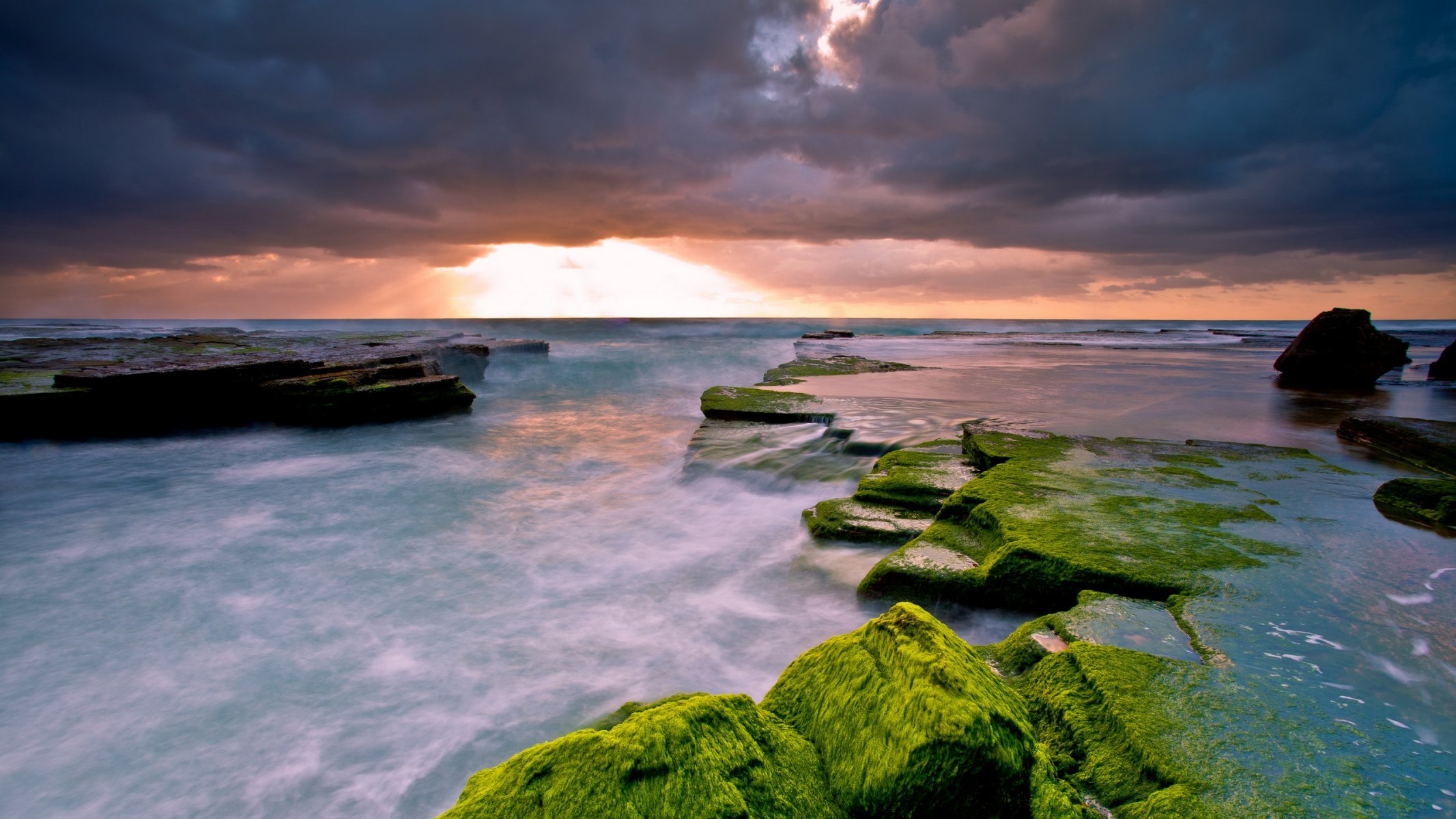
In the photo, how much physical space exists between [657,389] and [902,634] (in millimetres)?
15451

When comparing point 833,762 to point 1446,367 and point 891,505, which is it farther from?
point 1446,367

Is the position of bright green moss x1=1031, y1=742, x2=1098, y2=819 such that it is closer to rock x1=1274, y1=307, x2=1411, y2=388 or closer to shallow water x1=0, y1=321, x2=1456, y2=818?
A: shallow water x1=0, y1=321, x2=1456, y2=818


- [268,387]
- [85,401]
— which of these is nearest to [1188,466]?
[268,387]

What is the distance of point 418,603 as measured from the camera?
456cm

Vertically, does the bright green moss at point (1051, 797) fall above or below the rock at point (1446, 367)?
below

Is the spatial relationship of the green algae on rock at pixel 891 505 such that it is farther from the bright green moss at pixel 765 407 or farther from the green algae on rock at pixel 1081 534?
the bright green moss at pixel 765 407

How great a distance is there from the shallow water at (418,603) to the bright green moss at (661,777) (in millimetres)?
1613

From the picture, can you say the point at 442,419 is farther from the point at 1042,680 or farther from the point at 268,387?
the point at 1042,680

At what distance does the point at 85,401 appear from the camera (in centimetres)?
962

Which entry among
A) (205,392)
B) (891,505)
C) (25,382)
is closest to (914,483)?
(891,505)

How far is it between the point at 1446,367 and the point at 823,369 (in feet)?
45.2

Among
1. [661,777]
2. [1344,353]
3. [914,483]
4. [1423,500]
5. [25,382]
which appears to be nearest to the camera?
[661,777]

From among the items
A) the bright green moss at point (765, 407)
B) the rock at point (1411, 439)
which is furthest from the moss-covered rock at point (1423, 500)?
the bright green moss at point (765, 407)

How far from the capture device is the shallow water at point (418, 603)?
9.35ft
